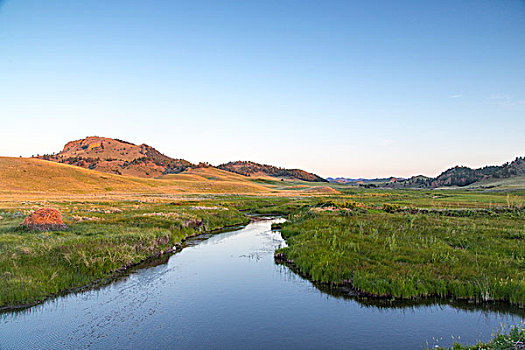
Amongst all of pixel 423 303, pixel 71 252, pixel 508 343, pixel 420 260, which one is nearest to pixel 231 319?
pixel 423 303

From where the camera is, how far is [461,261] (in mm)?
16906

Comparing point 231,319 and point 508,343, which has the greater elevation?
point 508,343

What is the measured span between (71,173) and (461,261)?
114611 millimetres

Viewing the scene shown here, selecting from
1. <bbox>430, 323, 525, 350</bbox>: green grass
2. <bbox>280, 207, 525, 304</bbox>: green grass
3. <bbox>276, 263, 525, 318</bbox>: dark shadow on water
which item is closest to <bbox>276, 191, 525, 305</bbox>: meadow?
<bbox>280, 207, 525, 304</bbox>: green grass

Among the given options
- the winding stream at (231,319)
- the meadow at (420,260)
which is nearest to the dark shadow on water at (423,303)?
the winding stream at (231,319)

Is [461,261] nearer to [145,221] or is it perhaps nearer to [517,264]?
[517,264]

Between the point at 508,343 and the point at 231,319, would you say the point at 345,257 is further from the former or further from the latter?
the point at 508,343

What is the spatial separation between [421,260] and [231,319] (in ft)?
37.8

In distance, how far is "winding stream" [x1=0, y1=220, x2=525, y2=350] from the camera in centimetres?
1052

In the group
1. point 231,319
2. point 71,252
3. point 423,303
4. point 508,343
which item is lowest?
point 231,319

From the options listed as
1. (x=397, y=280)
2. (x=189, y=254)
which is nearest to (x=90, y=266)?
(x=189, y=254)

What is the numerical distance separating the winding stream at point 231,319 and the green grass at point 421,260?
3.68 feet

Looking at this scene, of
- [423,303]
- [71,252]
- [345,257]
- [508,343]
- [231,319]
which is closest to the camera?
[508,343]

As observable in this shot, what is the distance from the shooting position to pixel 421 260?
1716cm
